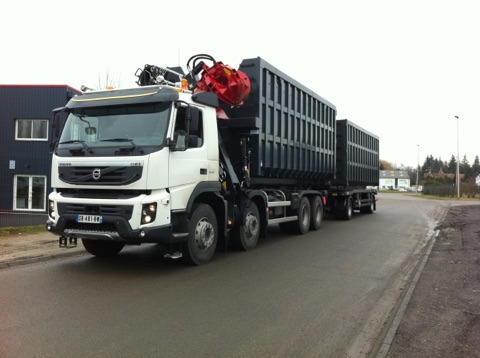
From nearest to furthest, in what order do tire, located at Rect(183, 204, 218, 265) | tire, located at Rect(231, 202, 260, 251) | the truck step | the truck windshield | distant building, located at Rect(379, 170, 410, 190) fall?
the truck windshield → the truck step → tire, located at Rect(183, 204, 218, 265) → tire, located at Rect(231, 202, 260, 251) → distant building, located at Rect(379, 170, 410, 190)

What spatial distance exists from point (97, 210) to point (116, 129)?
1346 mm

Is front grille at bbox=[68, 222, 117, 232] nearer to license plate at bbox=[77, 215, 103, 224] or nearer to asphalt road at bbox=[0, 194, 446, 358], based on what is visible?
license plate at bbox=[77, 215, 103, 224]

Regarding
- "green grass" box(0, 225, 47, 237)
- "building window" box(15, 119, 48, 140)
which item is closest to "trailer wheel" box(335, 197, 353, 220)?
"green grass" box(0, 225, 47, 237)

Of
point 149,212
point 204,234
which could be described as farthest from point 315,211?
point 149,212

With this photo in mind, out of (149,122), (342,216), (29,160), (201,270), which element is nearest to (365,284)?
(201,270)

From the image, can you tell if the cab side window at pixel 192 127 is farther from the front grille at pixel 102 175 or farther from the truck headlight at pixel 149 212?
the truck headlight at pixel 149 212

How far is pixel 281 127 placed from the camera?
10539 millimetres

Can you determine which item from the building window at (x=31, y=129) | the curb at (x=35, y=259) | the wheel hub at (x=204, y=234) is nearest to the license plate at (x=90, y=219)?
the wheel hub at (x=204, y=234)

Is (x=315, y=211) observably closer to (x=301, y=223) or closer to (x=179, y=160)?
(x=301, y=223)

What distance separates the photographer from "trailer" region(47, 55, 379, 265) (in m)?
6.39

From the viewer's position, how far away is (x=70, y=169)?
6.75 m

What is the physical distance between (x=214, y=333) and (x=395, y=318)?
217 cm

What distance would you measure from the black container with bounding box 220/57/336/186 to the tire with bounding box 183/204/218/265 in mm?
2014

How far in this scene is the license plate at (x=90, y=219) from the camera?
21.1ft
